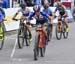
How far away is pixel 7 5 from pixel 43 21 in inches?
510

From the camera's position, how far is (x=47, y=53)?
15516mm

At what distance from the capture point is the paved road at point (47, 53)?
13.5 m

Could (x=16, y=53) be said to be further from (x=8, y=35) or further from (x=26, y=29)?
(x=8, y=35)

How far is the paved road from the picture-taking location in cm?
1352

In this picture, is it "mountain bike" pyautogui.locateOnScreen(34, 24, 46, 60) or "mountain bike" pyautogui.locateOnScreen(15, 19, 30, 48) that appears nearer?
"mountain bike" pyautogui.locateOnScreen(34, 24, 46, 60)

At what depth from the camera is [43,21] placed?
14031mm

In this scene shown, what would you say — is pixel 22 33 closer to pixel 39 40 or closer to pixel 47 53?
pixel 47 53

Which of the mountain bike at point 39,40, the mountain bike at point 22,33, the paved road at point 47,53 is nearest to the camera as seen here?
the paved road at point 47,53

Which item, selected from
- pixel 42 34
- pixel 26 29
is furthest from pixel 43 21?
pixel 26 29

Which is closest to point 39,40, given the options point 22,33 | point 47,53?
point 47,53

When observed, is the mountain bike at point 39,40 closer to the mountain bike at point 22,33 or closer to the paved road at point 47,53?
the paved road at point 47,53

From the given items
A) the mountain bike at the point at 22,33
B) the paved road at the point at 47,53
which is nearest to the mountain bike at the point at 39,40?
the paved road at the point at 47,53

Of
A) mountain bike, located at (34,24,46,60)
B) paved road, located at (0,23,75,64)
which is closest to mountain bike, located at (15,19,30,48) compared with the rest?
paved road, located at (0,23,75,64)

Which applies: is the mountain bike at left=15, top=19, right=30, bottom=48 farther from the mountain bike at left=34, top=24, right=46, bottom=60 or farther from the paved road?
the mountain bike at left=34, top=24, right=46, bottom=60
